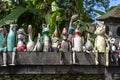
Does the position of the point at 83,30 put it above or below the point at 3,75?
above

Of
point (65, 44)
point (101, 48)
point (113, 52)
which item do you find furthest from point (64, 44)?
point (113, 52)

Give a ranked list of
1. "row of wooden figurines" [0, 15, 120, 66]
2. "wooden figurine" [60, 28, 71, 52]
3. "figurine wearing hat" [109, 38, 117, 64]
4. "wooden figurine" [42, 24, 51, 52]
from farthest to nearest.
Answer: "figurine wearing hat" [109, 38, 117, 64]
"wooden figurine" [60, 28, 71, 52]
"wooden figurine" [42, 24, 51, 52]
"row of wooden figurines" [0, 15, 120, 66]

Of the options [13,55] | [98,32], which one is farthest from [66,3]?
[13,55]

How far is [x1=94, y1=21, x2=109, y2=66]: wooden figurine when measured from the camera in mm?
8051

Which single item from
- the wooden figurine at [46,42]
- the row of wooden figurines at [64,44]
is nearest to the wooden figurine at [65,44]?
the row of wooden figurines at [64,44]

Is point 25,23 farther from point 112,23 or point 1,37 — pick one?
point 1,37

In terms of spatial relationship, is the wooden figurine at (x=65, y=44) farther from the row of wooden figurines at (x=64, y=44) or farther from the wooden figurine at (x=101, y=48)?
the wooden figurine at (x=101, y=48)

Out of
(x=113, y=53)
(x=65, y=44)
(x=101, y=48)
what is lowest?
(x=113, y=53)

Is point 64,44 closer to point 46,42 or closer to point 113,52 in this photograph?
point 46,42

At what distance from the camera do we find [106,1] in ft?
59.8

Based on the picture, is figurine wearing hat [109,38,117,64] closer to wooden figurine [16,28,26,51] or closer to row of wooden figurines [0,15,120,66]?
row of wooden figurines [0,15,120,66]

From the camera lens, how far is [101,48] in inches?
321

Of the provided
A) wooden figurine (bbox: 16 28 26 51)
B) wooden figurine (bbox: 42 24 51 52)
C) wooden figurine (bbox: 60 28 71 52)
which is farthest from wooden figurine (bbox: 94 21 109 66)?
wooden figurine (bbox: 16 28 26 51)

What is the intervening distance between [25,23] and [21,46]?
411cm
